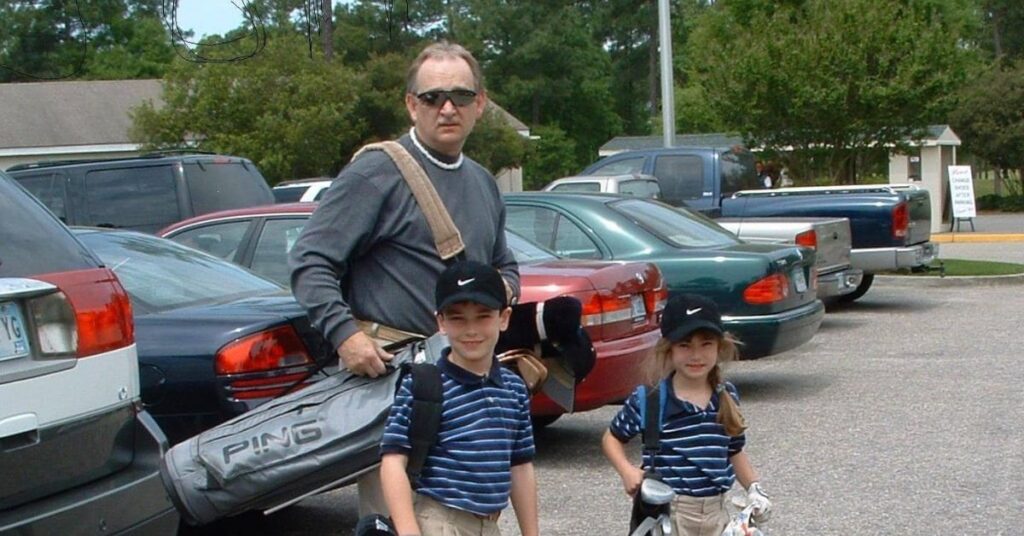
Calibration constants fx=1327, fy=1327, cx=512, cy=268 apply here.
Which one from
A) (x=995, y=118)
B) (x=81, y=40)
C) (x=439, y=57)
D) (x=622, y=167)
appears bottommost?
(x=622, y=167)

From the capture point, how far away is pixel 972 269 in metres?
18.3

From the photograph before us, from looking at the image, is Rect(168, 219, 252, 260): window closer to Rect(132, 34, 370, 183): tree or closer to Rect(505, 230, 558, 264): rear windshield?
Rect(505, 230, 558, 264): rear windshield

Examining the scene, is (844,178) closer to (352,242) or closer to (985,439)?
(985,439)

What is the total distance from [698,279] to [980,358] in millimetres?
3105

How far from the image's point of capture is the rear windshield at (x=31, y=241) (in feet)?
12.8

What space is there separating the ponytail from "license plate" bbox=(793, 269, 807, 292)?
563 centimetres

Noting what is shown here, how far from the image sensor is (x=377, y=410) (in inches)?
133

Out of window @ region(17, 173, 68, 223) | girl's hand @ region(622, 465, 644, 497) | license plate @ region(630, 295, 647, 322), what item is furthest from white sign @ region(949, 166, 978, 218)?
girl's hand @ region(622, 465, 644, 497)

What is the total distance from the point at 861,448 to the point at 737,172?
10.3 m

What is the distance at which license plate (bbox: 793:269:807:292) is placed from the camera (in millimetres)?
9461

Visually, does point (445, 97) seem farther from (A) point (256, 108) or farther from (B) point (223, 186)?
(A) point (256, 108)

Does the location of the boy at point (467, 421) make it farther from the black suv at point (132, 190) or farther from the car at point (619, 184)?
the car at point (619, 184)

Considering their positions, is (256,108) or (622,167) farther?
(256,108)

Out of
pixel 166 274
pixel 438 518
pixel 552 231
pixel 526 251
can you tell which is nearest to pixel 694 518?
pixel 438 518
